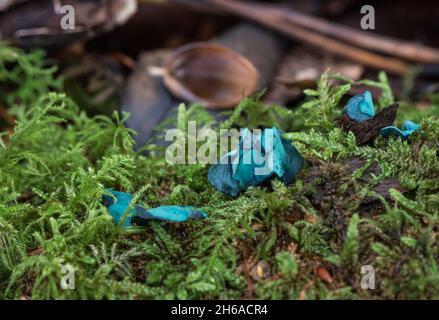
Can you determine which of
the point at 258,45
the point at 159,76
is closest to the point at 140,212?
the point at 159,76

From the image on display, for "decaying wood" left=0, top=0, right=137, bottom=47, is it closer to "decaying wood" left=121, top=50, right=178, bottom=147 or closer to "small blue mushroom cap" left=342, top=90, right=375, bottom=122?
"decaying wood" left=121, top=50, right=178, bottom=147

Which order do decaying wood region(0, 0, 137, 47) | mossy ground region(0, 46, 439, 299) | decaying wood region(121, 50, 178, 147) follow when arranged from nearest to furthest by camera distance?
mossy ground region(0, 46, 439, 299) < decaying wood region(121, 50, 178, 147) < decaying wood region(0, 0, 137, 47)

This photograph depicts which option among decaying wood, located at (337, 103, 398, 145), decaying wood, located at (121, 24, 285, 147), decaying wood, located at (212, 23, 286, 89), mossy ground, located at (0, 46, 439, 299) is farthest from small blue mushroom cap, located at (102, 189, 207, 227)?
decaying wood, located at (212, 23, 286, 89)

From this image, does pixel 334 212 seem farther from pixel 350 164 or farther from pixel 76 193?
pixel 76 193

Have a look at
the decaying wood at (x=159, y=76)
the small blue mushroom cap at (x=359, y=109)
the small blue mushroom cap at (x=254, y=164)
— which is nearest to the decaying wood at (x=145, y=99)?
the decaying wood at (x=159, y=76)

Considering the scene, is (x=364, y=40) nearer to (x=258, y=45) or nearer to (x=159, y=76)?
(x=258, y=45)

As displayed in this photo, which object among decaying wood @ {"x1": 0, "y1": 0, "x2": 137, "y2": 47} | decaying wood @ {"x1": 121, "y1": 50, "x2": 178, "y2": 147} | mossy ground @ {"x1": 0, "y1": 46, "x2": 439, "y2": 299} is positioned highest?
decaying wood @ {"x1": 0, "y1": 0, "x2": 137, "y2": 47}

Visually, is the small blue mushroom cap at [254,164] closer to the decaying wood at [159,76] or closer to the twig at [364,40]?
the decaying wood at [159,76]
